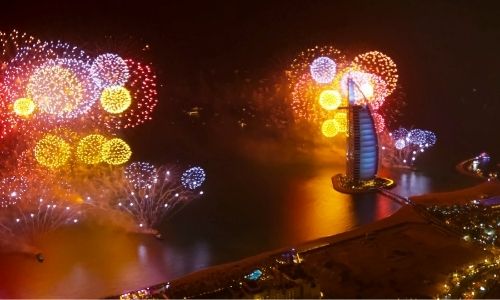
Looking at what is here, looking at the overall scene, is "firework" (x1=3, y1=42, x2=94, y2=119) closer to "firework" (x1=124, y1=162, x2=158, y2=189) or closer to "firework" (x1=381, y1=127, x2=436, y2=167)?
"firework" (x1=124, y1=162, x2=158, y2=189)

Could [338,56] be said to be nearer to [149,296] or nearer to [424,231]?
[424,231]

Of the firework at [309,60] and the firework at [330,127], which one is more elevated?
the firework at [309,60]

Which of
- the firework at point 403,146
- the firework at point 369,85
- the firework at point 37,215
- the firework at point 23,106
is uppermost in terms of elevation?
the firework at point 369,85

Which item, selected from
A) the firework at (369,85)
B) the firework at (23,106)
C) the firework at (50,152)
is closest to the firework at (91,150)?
the firework at (50,152)

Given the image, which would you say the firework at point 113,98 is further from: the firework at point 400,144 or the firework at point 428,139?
the firework at point 428,139

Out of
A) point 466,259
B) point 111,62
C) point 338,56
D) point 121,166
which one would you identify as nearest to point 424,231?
point 466,259

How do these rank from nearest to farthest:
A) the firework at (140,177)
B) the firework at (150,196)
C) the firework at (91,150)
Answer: the firework at (150,196)
the firework at (140,177)
the firework at (91,150)

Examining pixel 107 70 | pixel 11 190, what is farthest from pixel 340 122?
pixel 11 190
